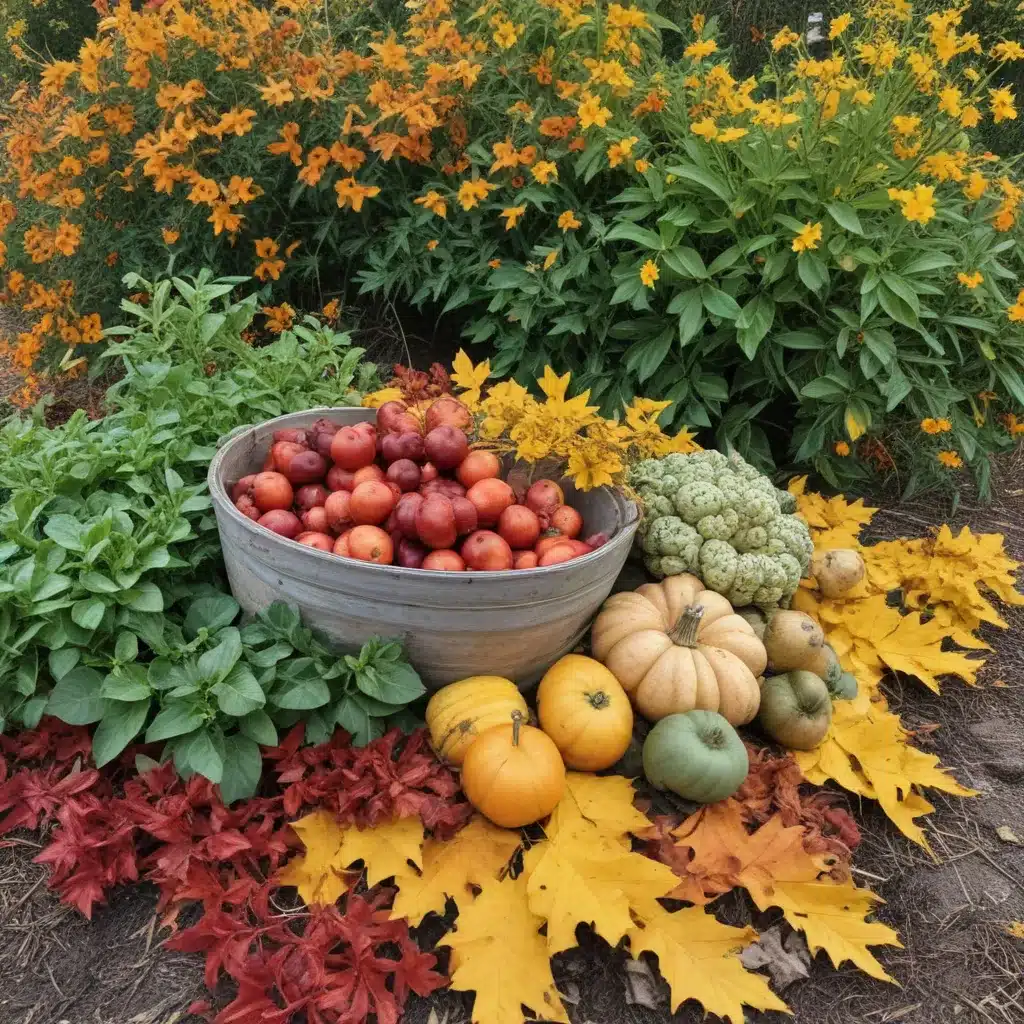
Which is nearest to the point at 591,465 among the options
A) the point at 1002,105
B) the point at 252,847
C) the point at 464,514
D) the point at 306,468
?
the point at 464,514

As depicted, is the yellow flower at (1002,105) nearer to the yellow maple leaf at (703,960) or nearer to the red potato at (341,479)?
the red potato at (341,479)

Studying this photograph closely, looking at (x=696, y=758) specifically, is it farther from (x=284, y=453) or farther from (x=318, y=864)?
(x=284, y=453)

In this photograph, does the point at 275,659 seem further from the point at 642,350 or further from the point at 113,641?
the point at 642,350

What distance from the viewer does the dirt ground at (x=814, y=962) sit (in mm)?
1617

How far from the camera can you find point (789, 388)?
3.09m

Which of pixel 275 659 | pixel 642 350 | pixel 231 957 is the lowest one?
pixel 231 957

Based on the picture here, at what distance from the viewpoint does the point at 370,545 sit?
6.56 ft

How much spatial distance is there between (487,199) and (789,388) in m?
1.40

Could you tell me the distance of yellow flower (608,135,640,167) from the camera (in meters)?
2.72

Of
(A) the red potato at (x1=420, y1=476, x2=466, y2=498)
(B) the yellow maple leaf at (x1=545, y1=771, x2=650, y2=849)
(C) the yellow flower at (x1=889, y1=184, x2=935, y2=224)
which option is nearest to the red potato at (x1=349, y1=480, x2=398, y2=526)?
(A) the red potato at (x1=420, y1=476, x2=466, y2=498)

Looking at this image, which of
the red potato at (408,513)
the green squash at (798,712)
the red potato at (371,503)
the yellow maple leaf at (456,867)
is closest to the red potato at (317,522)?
the red potato at (371,503)

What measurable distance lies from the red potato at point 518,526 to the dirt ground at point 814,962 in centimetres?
95

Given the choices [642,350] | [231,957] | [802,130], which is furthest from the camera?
[642,350]

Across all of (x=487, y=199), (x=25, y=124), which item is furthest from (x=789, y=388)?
(x=25, y=124)
